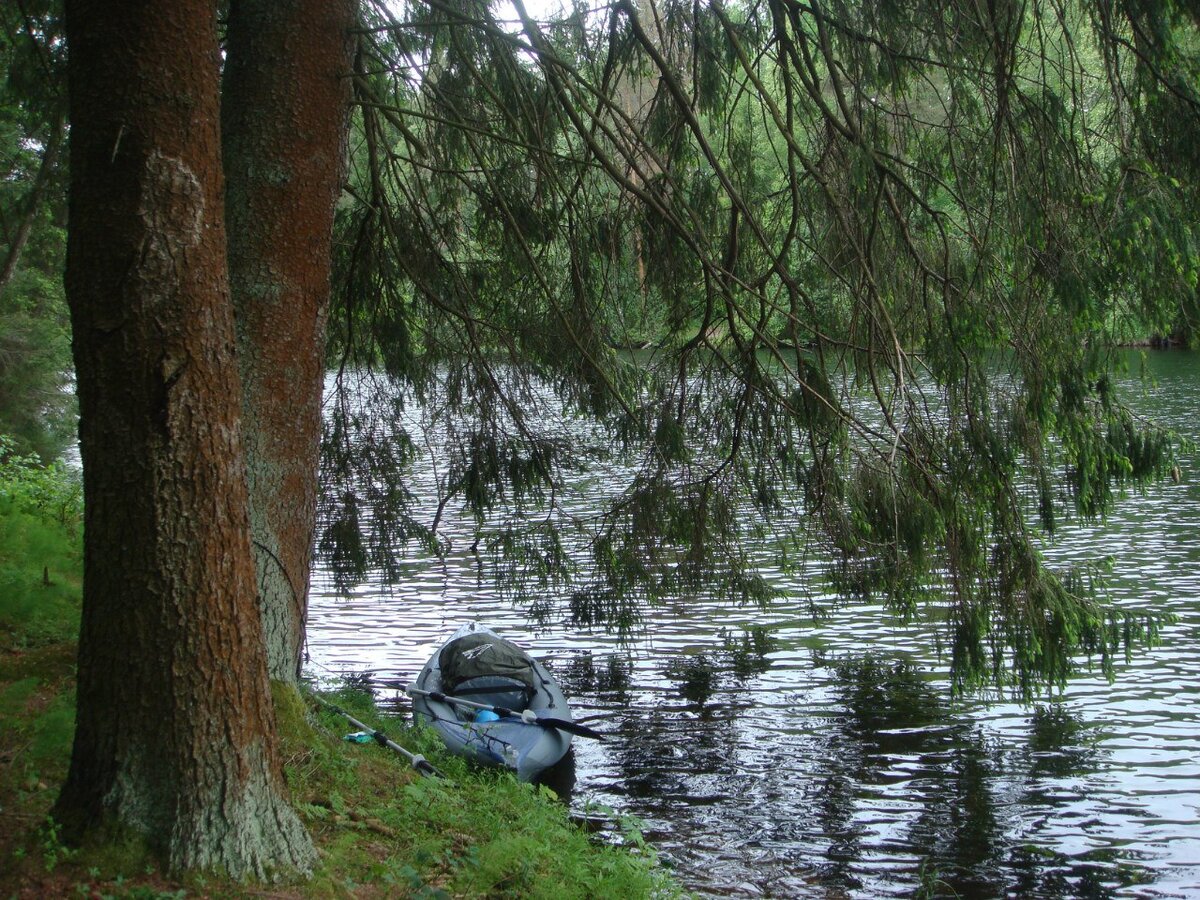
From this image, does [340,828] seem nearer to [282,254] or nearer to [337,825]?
[337,825]

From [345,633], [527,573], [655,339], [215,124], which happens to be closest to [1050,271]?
[655,339]

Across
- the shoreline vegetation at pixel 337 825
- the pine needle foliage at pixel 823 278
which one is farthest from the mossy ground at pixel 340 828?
the pine needle foliage at pixel 823 278

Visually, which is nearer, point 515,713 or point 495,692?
point 515,713

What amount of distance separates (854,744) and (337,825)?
5.36m

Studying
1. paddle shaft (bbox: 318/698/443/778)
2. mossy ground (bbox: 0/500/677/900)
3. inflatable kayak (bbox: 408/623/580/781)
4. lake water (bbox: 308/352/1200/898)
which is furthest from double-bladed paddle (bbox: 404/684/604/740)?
paddle shaft (bbox: 318/698/443/778)

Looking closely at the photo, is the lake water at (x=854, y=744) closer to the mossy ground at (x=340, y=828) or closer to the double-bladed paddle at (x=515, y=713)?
the double-bladed paddle at (x=515, y=713)

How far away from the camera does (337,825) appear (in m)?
4.25

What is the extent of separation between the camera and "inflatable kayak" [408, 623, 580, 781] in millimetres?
7488

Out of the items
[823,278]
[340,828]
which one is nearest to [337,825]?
[340,828]

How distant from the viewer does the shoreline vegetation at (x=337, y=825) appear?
319 centimetres

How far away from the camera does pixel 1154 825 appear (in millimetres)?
6957

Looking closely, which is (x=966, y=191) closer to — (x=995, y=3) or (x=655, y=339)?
(x=995, y=3)

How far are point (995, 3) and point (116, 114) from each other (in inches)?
159

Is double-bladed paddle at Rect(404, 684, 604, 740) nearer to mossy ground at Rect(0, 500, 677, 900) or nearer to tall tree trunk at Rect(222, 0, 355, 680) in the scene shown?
mossy ground at Rect(0, 500, 677, 900)
